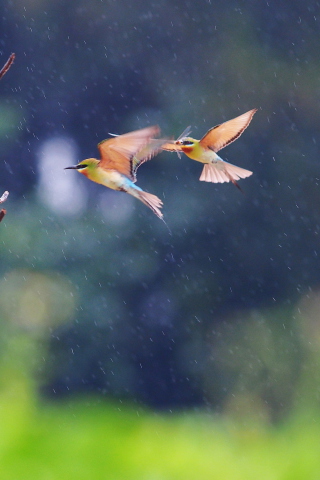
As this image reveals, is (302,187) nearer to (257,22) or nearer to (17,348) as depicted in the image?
(257,22)

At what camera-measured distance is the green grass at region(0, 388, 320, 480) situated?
3.77 metres

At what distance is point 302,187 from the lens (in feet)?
14.0

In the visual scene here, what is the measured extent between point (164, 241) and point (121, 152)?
3.45m

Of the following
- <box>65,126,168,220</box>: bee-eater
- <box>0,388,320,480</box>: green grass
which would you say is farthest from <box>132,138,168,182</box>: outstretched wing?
<box>0,388,320,480</box>: green grass

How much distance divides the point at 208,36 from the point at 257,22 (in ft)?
1.03

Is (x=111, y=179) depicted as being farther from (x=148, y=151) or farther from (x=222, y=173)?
(x=222, y=173)

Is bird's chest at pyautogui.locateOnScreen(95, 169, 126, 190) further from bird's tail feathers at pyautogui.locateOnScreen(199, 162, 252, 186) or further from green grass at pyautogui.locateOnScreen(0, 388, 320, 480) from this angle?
green grass at pyautogui.locateOnScreen(0, 388, 320, 480)

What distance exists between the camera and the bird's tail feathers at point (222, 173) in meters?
0.83

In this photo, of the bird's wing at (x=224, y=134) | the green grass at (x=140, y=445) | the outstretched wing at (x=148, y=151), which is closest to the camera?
the outstretched wing at (x=148, y=151)

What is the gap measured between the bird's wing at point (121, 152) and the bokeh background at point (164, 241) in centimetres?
321

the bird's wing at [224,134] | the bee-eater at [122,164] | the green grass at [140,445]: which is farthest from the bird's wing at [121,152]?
the green grass at [140,445]

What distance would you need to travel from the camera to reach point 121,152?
2.66ft

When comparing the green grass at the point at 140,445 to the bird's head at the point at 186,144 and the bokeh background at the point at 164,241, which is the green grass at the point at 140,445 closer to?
the bokeh background at the point at 164,241

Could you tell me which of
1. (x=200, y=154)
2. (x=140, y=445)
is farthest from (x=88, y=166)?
(x=140, y=445)
